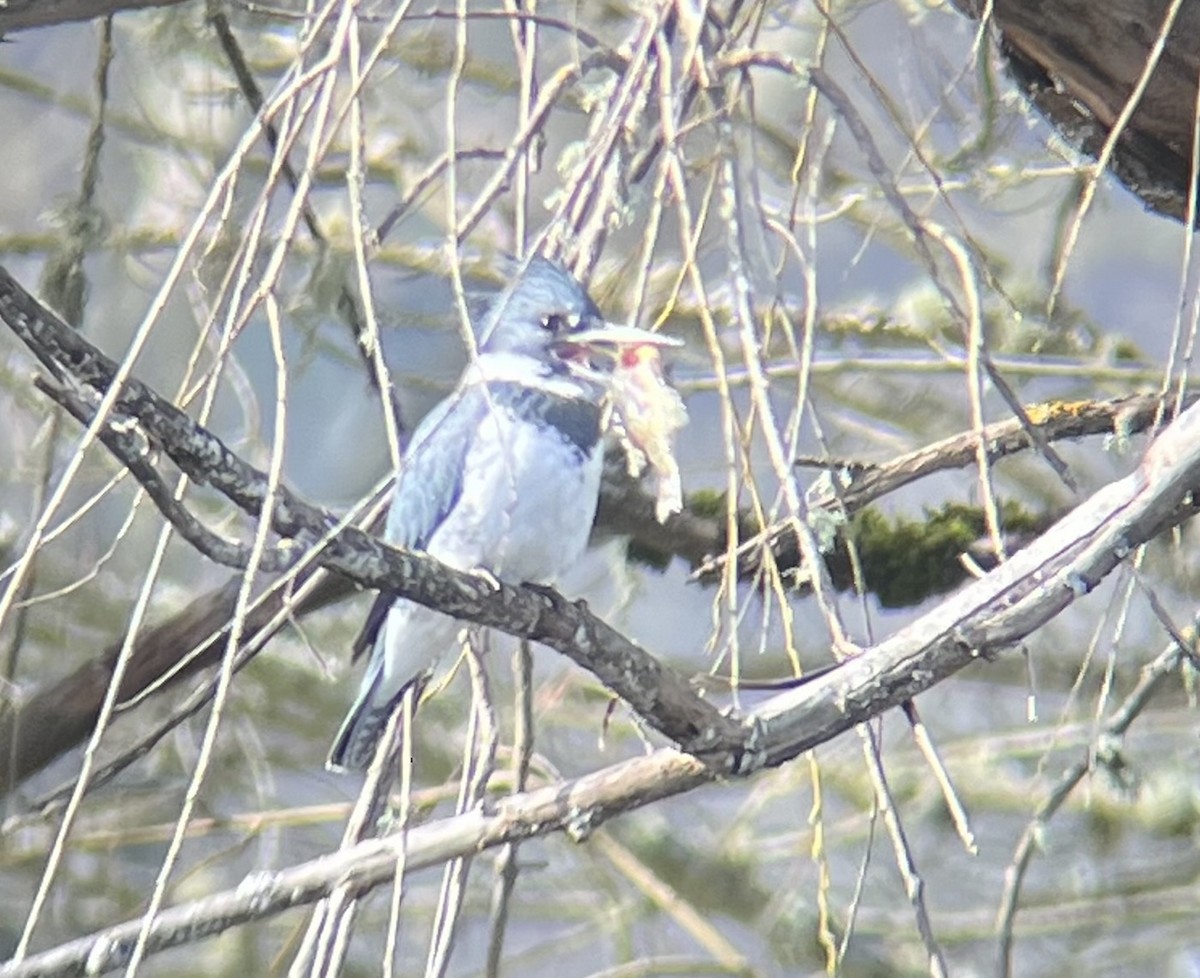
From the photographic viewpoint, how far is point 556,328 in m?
1.95

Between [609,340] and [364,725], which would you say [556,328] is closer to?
[609,340]

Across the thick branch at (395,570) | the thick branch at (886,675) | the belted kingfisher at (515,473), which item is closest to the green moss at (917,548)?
the belted kingfisher at (515,473)

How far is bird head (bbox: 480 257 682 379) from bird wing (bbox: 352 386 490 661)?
0.31 feet

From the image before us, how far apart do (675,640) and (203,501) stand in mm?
891

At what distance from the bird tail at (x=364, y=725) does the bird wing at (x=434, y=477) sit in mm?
55

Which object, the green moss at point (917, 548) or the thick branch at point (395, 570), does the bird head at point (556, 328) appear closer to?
the thick branch at point (395, 570)

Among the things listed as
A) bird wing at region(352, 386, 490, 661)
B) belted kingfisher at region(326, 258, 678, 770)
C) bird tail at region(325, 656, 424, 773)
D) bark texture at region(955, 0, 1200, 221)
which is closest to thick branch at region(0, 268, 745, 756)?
belted kingfisher at region(326, 258, 678, 770)

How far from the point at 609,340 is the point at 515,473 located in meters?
0.17

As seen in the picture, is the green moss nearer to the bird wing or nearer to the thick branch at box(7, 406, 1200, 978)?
the bird wing

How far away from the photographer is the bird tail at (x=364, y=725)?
2158mm

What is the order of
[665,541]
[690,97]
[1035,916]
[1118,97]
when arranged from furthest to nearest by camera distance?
[1035,916]
[665,541]
[1118,97]
[690,97]

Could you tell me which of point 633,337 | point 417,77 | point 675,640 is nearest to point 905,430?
point 675,640

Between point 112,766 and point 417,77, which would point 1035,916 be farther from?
point 112,766

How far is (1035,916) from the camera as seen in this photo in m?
3.33
